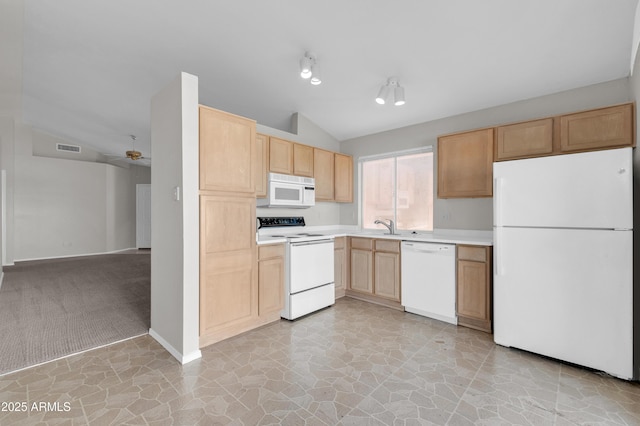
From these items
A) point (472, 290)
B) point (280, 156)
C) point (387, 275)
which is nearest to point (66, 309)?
point (280, 156)

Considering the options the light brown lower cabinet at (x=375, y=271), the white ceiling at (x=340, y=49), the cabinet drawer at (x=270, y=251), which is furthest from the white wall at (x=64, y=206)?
the light brown lower cabinet at (x=375, y=271)

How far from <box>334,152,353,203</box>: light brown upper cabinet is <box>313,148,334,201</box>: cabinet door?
0.11 metres

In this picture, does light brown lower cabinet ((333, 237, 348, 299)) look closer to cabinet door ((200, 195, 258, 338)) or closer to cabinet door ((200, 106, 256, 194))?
cabinet door ((200, 195, 258, 338))

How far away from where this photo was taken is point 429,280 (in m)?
3.37

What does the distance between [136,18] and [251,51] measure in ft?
3.51

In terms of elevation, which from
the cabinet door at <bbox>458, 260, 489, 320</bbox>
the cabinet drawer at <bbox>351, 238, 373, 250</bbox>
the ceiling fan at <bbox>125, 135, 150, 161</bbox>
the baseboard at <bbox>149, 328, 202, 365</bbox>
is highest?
the ceiling fan at <bbox>125, 135, 150, 161</bbox>

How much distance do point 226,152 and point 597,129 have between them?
3.42 m

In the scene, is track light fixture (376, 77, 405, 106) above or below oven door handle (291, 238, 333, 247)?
above

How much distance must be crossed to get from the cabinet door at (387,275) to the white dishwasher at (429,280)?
101mm

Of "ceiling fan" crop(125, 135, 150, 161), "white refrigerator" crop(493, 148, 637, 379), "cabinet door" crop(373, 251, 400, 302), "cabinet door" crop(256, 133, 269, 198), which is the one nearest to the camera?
"white refrigerator" crop(493, 148, 637, 379)

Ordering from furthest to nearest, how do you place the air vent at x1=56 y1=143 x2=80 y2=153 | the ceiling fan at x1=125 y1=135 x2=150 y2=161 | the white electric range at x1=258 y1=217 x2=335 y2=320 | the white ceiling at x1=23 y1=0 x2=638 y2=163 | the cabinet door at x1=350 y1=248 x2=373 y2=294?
the air vent at x1=56 y1=143 x2=80 y2=153, the ceiling fan at x1=125 y1=135 x2=150 y2=161, the cabinet door at x1=350 y1=248 x2=373 y2=294, the white electric range at x1=258 y1=217 x2=335 y2=320, the white ceiling at x1=23 y1=0 x2=638 y2=163

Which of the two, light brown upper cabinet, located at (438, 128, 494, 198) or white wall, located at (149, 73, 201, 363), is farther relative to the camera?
light brown upper cabinet, located at (438, 128, 494, 198)

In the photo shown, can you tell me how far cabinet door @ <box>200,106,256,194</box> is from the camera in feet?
8.50

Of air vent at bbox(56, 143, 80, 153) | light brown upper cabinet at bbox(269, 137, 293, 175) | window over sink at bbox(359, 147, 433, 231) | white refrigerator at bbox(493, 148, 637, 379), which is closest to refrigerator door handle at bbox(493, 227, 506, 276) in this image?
white refrigerator at bbox(493, 148, 637, 379)
